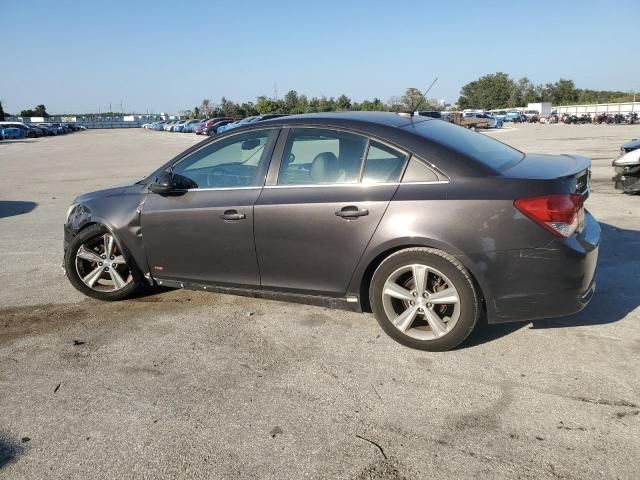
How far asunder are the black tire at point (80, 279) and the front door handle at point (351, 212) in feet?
7.04

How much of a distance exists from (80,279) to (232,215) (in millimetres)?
1867

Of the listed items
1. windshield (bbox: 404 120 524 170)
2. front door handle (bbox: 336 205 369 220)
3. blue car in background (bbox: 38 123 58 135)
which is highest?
blue car in background (bbox: 38 123 58 135)

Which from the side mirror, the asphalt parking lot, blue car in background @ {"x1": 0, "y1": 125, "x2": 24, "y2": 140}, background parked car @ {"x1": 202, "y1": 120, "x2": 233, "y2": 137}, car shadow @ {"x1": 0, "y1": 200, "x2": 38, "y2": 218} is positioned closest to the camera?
the asphalt parking lot

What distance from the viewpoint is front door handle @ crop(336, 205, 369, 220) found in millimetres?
3734

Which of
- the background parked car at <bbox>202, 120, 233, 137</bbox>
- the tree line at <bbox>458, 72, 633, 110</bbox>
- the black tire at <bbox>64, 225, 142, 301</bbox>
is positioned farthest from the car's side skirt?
the tree line at <bbox>458, 72, 633, 110</bbox>

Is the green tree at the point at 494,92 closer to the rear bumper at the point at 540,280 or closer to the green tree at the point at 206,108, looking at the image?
the green tree at the point at 206,108

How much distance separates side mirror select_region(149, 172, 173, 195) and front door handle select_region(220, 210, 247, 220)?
0.58 meters

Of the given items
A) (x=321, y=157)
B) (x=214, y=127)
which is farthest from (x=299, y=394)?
(x=214, y=127)

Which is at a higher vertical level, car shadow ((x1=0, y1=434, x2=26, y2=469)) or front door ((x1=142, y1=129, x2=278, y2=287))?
front door ((x1=142, y1=129, x2=278, y2=287))

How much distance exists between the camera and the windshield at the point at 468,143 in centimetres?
380

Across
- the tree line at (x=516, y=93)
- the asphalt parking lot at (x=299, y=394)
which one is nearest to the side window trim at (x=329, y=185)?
the asphalt parking lot at (x=299, y=394)

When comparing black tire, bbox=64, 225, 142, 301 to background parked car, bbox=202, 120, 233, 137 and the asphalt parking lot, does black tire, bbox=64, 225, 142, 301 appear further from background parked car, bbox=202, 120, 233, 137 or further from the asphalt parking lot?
background parked car, bbox=202, 120, 233, 137

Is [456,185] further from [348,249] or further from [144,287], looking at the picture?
[144,287]

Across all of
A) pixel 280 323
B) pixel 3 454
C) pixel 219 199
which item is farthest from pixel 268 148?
pixel 3 454
